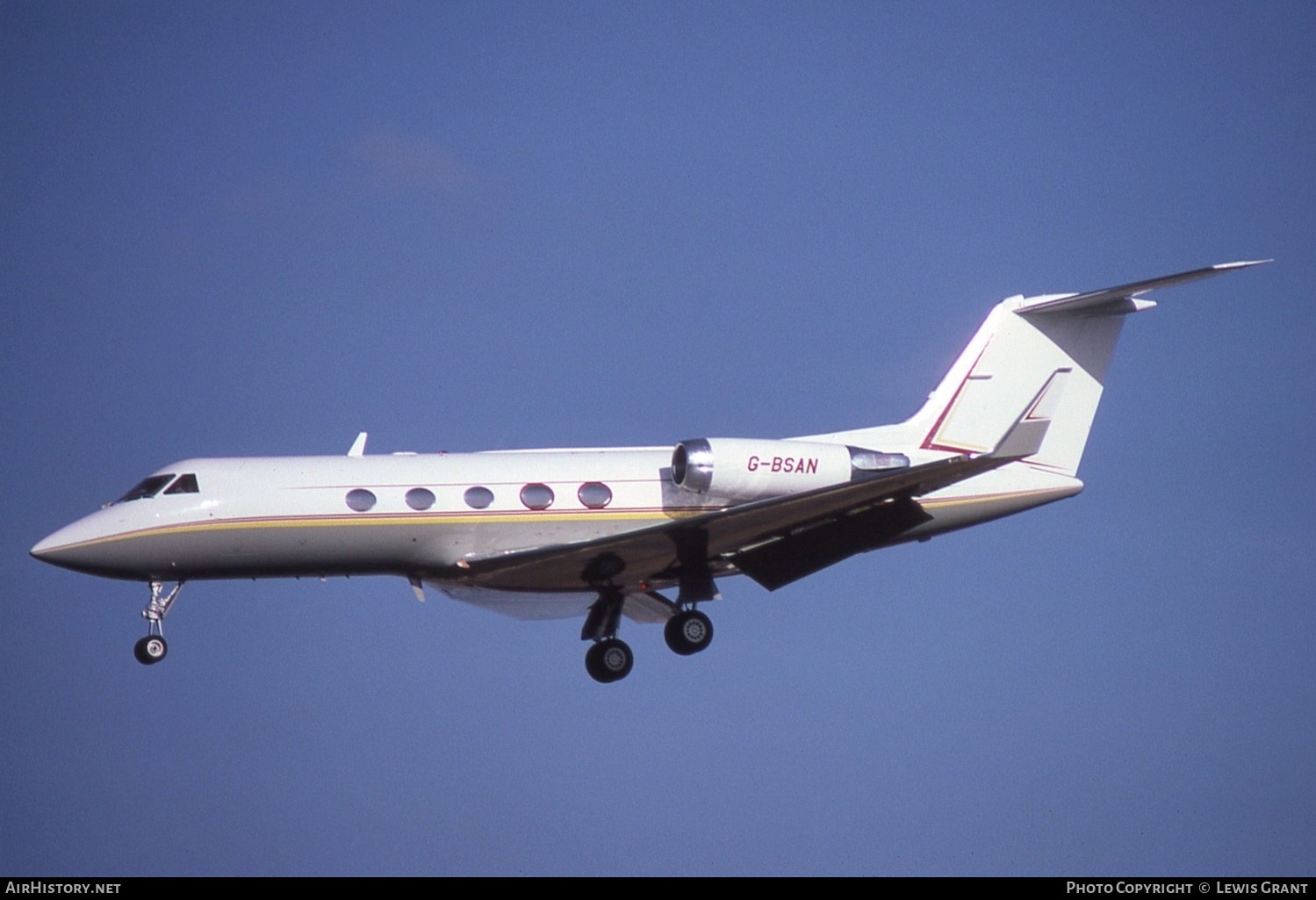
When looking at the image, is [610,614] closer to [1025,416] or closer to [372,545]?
[372,545]

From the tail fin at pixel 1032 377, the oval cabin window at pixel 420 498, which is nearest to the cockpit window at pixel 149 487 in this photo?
the oval cabin window at pixel 420 498

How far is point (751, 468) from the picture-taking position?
80.7ft

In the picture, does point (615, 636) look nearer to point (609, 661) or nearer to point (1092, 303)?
point (609, 661)

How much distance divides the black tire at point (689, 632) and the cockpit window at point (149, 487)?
7.19m

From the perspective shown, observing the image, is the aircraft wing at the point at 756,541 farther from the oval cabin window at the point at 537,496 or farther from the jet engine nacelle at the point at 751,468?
the oval cabin window at the point at 537,496

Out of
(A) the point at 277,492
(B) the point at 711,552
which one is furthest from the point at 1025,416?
(A) the point at 277,492

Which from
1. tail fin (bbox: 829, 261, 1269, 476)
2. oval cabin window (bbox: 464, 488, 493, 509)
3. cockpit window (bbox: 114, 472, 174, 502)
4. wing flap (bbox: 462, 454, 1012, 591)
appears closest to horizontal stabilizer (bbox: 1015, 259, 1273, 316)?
tail fin (bbox: 829, 261, 1269, 476)

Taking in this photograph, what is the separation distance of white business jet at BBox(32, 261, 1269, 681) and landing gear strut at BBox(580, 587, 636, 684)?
0.02 m

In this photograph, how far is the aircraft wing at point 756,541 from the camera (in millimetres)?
23391

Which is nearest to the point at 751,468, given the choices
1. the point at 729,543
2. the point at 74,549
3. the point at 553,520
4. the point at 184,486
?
the point at 729,543

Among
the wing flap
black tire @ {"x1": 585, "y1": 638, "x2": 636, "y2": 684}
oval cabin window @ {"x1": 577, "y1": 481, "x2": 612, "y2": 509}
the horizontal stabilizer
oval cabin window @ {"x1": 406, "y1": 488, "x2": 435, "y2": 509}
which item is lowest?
black tire @ {"x1": 585, "y1": 638, "x2": 636, "y2": 684}

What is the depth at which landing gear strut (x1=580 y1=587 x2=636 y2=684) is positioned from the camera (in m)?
25.3

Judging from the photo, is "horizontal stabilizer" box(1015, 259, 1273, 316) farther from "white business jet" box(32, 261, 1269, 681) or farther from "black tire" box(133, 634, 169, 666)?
"black tire" box(133, 634, 169, 666)
